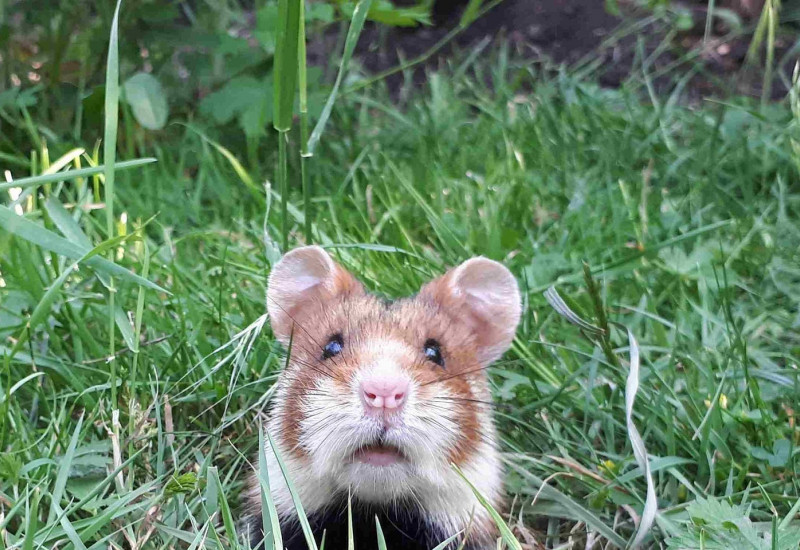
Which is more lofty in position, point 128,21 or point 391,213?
point 128,21

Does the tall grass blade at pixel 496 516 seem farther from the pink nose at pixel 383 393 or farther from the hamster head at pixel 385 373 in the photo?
the pink nose at pixel 383 393

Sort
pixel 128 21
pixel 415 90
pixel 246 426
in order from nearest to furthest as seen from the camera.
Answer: pixel 246 426 → pixel 128 21 → pixel 415 90

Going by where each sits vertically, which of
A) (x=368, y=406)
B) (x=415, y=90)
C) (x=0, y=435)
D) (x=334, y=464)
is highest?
(x=368, y=406)

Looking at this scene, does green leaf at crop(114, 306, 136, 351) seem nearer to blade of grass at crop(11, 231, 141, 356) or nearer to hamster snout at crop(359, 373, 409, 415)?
blade of grass at crop(11, 231, 141, 356)

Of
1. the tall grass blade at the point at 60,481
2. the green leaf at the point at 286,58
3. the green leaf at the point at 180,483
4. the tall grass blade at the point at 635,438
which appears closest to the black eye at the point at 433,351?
the tall grass blade at the point at 635,438

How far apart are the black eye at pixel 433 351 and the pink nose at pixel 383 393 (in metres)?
0.32

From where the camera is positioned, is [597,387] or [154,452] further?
[597,387]

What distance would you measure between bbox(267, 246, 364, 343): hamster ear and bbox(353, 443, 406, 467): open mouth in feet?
1.90

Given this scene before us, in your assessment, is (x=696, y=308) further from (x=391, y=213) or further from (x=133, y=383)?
(x=133, y=383)

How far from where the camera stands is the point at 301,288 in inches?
110

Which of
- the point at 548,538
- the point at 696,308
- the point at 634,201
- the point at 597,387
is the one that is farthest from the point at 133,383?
the point at 634,201

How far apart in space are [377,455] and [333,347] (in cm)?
38

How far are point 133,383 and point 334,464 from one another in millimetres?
809

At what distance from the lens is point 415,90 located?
6.19 meters
